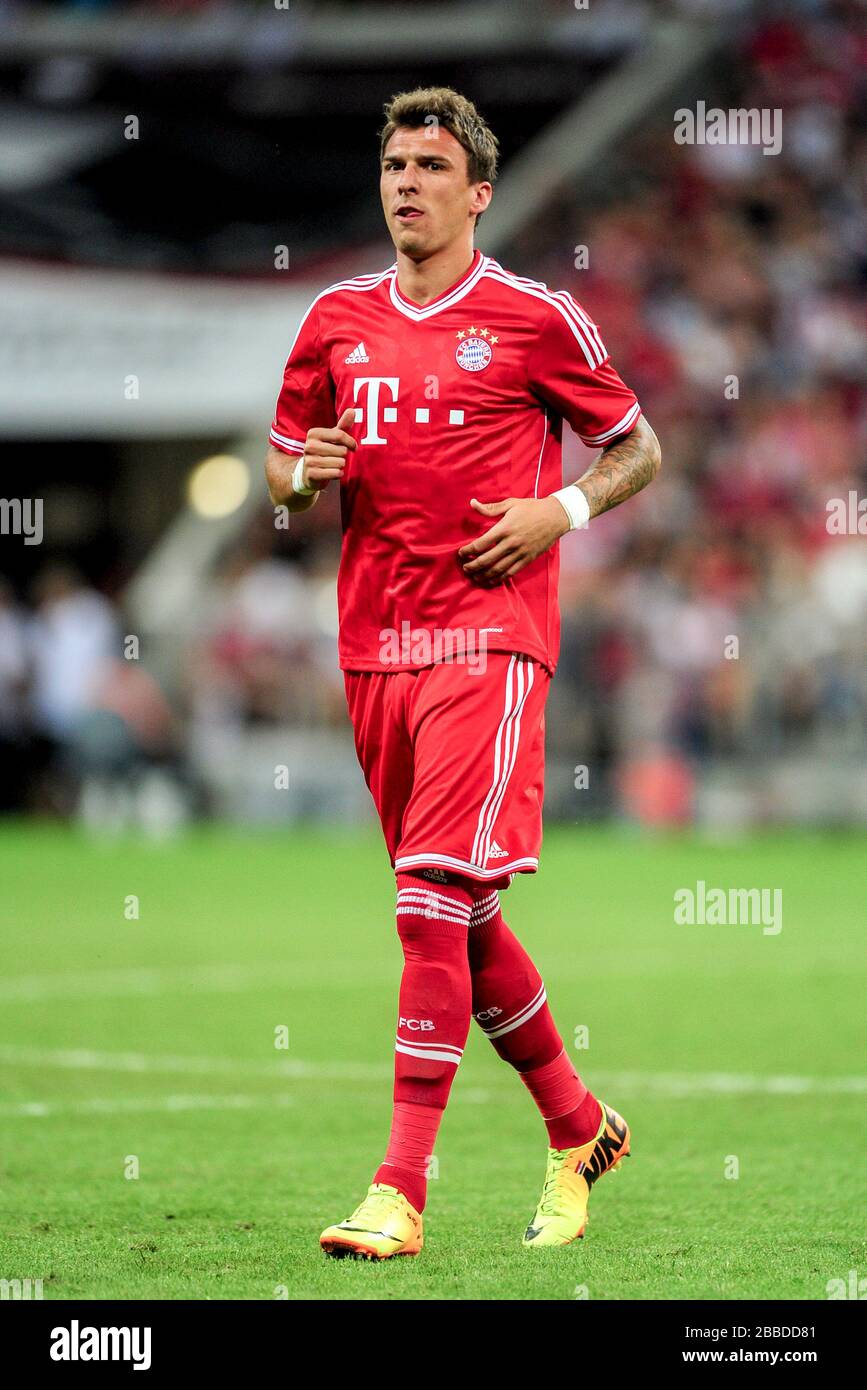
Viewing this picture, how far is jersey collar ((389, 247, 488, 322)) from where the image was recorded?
5777 millimetres

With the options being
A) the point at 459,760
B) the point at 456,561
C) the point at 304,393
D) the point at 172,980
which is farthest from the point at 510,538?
the point at 172,980

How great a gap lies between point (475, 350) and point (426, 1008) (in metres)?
1.71

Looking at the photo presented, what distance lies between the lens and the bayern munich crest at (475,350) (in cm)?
568

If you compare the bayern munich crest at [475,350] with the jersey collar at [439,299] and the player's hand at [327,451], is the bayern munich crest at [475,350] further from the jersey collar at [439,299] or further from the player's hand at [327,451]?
the player's hand at [327,451]

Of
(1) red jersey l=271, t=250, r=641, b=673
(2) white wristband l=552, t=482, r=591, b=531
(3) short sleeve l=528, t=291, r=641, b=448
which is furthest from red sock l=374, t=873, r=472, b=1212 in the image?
(3) short sleeve l=528, t=291, r=641, b=448

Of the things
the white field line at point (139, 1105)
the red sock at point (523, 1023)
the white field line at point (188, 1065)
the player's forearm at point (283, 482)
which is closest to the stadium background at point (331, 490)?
the white field line at point (188, 1065)

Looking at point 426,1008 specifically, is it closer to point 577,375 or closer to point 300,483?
point 300,483

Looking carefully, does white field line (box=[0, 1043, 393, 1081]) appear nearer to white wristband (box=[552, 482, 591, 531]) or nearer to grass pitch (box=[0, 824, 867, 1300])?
grass pitch (box=[0, 824, 867, 1300])

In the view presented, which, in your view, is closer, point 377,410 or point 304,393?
point 377,410

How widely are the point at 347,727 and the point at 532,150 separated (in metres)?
8.56

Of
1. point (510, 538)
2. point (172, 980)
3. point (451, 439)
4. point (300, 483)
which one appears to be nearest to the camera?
point (510, 538)

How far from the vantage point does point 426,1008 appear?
17.8ft

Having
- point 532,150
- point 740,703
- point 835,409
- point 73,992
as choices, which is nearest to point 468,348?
point 73,992

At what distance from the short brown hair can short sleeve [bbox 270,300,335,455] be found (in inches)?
21.1
